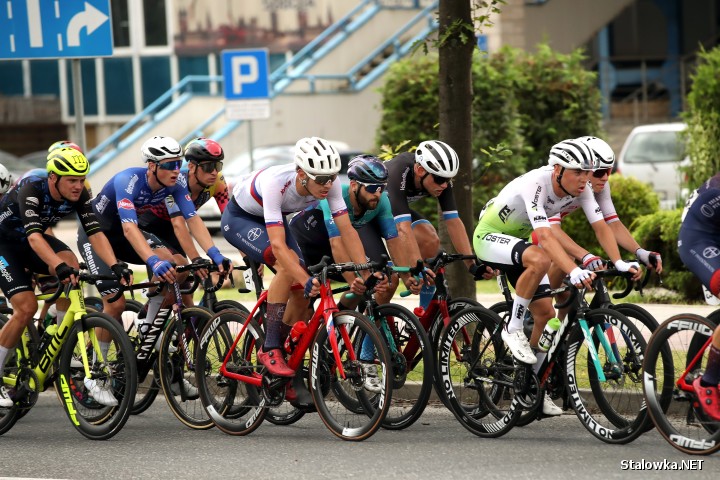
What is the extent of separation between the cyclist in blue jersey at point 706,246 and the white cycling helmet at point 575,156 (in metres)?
0.65

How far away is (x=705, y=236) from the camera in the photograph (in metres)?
7.84

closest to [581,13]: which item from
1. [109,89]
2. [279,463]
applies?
[109,89]

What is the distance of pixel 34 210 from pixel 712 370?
4.39 m

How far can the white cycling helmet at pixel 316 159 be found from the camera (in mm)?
8516

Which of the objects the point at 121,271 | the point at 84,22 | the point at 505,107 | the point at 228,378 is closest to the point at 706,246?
the point at 228,378

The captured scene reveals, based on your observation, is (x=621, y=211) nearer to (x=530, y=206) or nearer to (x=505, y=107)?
(x=505, y=107)

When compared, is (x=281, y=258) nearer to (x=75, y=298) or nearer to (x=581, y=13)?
(x=75, y=298)

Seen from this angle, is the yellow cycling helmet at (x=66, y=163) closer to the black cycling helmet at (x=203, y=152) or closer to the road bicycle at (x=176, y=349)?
the road bicycle at (x=176, y=349)

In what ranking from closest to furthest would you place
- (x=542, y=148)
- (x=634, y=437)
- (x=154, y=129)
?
(x=634, y=437) < (x=542, y=148) < (x=154, y=129)

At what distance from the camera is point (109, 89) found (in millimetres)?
39812

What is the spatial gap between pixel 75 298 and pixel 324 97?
21.1 meters

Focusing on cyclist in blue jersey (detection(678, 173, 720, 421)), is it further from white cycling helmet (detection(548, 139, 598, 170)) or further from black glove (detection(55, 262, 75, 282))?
black glove (detection(55, 262, 75, 282))

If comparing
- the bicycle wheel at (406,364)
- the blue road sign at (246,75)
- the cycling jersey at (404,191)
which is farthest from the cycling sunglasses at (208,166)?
the blue road sign at (246,75)

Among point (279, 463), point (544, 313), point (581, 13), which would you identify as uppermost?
point (581, 13)
